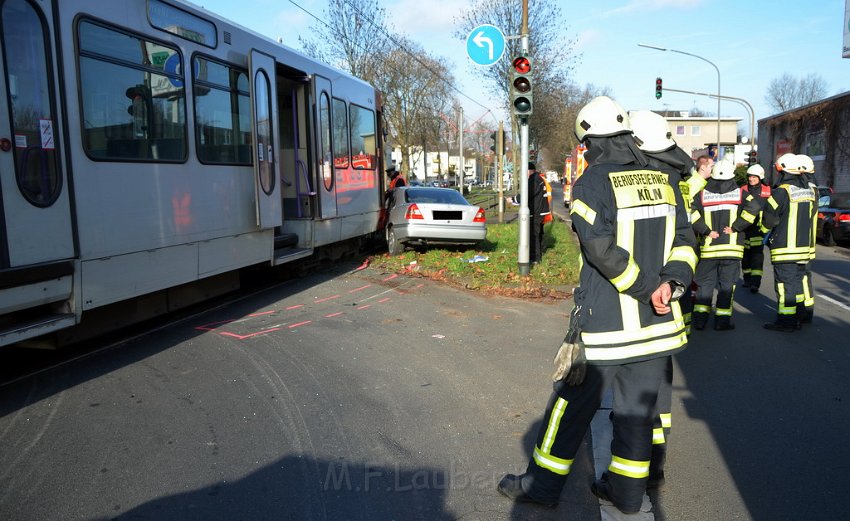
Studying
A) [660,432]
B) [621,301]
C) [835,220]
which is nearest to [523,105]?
[660,432]

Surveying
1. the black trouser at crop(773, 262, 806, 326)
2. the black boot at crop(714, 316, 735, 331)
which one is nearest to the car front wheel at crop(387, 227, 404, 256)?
the black boot at crop(714, 316, 735, 331)

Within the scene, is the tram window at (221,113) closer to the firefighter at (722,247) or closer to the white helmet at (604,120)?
the white helmet at (604,120)

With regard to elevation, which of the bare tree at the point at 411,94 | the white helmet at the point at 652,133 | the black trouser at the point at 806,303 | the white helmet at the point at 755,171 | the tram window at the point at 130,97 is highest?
the bare tree at the point at 411,94

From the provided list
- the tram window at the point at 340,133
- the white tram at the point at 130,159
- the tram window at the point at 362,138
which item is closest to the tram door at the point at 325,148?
the tram window at the point at 340,133

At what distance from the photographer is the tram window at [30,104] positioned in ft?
14.6

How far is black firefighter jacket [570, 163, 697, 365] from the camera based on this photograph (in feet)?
9.64

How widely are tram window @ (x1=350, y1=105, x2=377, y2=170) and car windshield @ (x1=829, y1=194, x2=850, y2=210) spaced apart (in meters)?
12.5

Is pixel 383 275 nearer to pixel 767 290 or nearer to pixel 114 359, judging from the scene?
pixel 114 359

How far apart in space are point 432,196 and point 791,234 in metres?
7.13

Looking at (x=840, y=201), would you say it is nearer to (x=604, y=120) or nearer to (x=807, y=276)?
(x=807, y=276)

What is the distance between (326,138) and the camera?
33.0 ft

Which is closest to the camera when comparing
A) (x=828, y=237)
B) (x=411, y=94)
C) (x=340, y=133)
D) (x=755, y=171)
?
(x=755, y=171)

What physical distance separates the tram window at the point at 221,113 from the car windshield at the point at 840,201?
51.3ft

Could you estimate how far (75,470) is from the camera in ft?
12.1
